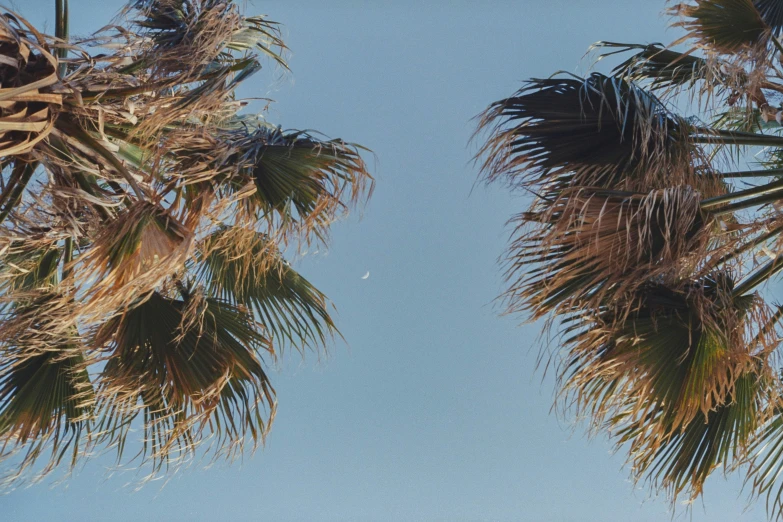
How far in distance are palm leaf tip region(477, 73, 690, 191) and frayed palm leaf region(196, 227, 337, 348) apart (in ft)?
4.48

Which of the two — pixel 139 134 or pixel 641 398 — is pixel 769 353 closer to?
pixel 641 398

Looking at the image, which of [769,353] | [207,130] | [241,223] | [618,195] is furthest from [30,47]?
[769,353]

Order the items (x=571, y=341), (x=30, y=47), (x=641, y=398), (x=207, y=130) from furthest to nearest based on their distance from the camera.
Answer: (x=207, y=130) → (x=571, y=341) → (x=641, y=398) → (x=30, y=47)

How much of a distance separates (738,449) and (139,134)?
3238mm

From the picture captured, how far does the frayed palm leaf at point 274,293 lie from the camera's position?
3473mm

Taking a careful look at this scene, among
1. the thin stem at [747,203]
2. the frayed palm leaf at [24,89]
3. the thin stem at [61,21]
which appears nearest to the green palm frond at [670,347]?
the thin stem at [747,203]

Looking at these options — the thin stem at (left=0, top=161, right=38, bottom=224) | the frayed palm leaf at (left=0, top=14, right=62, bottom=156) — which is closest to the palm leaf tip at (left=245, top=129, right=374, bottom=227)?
the frayed palm leaf at (left=0, top=14, right=62, bottom=156)

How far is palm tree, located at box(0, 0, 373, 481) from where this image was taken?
2.76m

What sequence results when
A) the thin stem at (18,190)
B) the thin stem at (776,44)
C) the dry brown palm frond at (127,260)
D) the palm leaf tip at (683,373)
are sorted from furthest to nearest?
the thin stem at (18,190) < the thin stem at (776,44) < the palm leaf tip at (683,373) < the dry brown palm frond at (127,260)

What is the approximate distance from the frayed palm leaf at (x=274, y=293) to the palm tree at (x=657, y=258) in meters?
1.21

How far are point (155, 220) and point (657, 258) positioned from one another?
2.19 m

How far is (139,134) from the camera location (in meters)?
2.97

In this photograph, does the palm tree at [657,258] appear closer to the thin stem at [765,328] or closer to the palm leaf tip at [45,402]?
the thin stem at [765,328]

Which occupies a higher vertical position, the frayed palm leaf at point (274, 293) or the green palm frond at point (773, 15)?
the green palm frond at point (773, 15)
